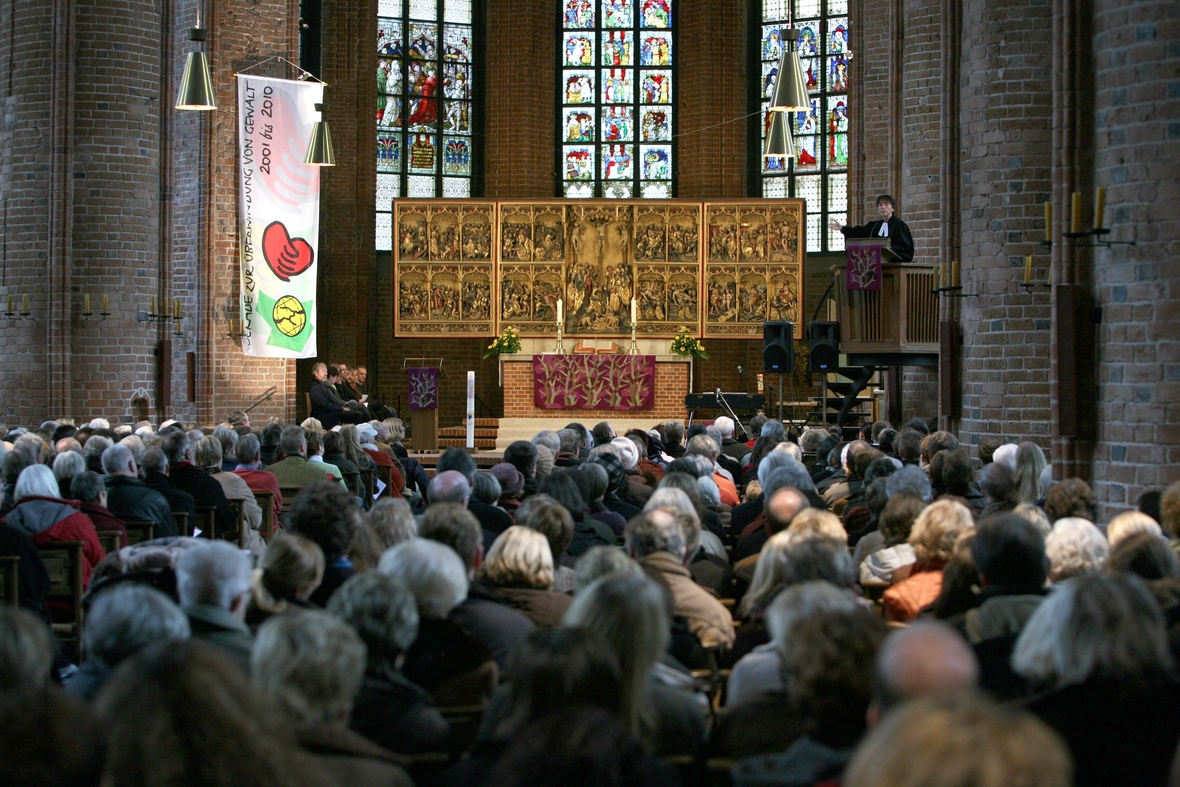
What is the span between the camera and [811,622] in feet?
10.7

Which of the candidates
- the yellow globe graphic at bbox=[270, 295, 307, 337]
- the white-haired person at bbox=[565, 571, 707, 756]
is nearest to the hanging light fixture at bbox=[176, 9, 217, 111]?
the yellow globe graphic at bbox=[270, 295, 307, 337]

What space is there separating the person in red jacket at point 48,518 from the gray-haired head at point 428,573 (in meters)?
3.08

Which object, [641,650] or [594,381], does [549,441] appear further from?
[594,381]

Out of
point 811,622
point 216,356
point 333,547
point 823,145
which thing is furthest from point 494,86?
point 811,622

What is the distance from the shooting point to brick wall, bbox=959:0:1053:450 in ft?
42.2

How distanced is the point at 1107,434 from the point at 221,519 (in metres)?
6.00

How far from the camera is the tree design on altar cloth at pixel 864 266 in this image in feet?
47.1

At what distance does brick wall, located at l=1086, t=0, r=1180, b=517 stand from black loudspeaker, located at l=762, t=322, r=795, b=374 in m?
7.46

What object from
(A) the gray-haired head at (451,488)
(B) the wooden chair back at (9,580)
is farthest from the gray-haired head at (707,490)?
(B) the wooden chair back at (9,580)

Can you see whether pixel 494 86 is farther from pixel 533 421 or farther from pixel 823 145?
pixel 533 421

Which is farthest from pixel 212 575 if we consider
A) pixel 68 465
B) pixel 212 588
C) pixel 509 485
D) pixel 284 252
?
pixel 284 252

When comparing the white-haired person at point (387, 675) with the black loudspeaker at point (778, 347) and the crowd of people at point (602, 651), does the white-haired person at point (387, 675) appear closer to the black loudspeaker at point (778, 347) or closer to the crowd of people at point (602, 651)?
the crowd of people at point (602, 651)

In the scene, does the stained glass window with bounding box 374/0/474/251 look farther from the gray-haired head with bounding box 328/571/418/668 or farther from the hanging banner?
the gray-haired head with bounding box 328/571/418/668

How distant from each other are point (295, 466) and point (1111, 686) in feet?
24.4
